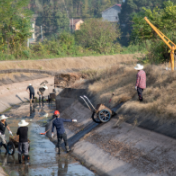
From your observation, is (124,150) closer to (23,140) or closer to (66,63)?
(23,140)

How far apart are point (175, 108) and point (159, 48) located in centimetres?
1445

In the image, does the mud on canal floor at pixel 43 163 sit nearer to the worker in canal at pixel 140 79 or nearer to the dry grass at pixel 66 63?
the worker in canal at pixel 140 79

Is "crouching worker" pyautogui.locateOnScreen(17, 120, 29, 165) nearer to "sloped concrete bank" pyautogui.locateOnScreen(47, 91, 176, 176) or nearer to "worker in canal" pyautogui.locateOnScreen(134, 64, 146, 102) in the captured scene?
"sloped concrete bank" pyautogui.locateOnScreen(47, 91, 176, 176)

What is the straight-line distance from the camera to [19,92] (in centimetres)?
3575

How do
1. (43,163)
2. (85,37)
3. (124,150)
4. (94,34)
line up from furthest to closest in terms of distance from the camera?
(94,34) < (85,37) < (43,163) < (124,150)

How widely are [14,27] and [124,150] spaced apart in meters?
41.9

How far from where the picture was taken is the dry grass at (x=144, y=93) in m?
13.4

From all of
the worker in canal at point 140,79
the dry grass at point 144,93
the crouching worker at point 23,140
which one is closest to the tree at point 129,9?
the dry grass at point 144,93

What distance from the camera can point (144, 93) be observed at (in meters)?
16.1

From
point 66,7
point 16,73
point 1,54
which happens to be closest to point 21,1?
point 1,54

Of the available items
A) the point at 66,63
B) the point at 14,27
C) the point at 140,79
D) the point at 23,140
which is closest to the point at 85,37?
the point at 66,63

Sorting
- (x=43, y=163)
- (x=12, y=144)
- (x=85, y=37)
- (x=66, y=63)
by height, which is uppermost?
(x=85, y=37)

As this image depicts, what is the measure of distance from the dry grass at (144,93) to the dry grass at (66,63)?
17.8 m

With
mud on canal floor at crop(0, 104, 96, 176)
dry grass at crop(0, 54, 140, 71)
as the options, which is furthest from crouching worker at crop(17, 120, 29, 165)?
dry grass at crop(0, 54, 140, 71)
